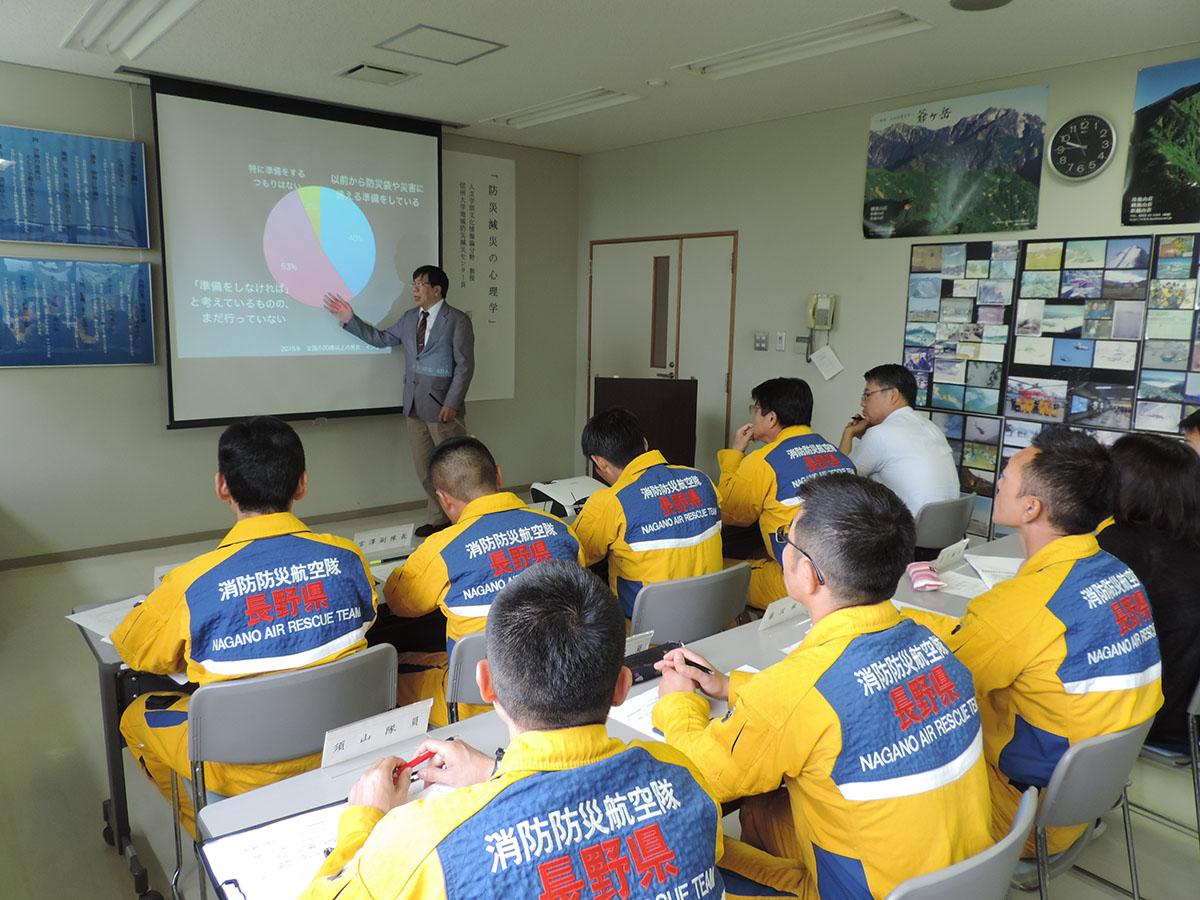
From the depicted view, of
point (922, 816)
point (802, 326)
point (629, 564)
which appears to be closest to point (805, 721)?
point (922, 816)

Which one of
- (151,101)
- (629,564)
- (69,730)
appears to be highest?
(151,101)

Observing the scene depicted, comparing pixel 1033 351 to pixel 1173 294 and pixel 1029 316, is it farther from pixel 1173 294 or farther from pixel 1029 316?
pixel 1173 294

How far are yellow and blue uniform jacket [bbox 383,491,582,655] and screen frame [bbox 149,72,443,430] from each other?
332 cm

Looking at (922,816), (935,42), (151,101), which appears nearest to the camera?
(922,816)

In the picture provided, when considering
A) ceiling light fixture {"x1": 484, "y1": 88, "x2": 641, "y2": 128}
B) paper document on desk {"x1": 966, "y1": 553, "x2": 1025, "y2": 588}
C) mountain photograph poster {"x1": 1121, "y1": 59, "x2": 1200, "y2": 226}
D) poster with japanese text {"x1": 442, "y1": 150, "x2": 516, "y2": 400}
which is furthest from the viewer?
poster with japanese text {"x1": 442, "y1": 150, "x2": 516, "y2": 400}

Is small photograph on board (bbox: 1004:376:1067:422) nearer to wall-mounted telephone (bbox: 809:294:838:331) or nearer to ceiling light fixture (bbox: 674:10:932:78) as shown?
wall-mounted telephone (bbox: 809:294:838:331)

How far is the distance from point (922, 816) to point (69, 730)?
9.81 feet

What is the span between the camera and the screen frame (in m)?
4.54

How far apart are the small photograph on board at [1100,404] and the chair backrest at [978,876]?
11.2ft

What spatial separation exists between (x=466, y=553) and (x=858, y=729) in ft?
3.94

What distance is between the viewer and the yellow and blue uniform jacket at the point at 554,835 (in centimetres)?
83

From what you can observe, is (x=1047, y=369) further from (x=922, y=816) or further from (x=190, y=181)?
(x=190, y=181)

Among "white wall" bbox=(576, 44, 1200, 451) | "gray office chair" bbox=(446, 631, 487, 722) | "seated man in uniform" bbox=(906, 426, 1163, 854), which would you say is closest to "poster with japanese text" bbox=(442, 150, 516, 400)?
"white wall" bbox=(576, 44, 1200, 451)

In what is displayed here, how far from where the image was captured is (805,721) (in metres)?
1.19
